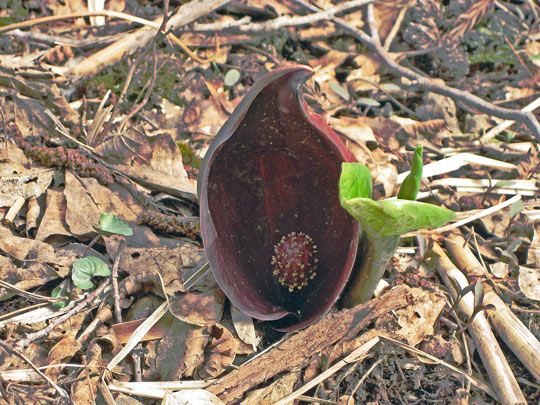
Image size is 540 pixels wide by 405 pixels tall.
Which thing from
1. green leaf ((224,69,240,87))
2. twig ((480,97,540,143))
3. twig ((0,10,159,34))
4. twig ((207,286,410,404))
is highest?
twig ((0,10,159,34))

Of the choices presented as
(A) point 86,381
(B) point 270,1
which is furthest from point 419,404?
(B) point 270,1

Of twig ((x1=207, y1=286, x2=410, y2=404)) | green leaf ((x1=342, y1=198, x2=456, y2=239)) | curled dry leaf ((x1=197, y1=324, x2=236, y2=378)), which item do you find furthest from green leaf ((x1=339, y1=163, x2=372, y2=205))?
curled dry leaf ((x1=197, y1=324, x2=236, y2=378))

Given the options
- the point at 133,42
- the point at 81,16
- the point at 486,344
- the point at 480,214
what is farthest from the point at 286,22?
the point at 486,344

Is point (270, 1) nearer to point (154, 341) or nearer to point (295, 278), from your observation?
point (295, 278)

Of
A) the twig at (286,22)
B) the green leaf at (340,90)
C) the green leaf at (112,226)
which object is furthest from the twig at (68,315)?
the twig at (286,22)

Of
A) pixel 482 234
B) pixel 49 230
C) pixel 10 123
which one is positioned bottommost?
pixel 482 234

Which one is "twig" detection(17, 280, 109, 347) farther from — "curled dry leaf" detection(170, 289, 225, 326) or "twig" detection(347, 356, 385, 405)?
"twig" detection(347, 356, 385, 405)

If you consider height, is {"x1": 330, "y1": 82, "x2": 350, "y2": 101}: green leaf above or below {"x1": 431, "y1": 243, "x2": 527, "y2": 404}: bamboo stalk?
above
